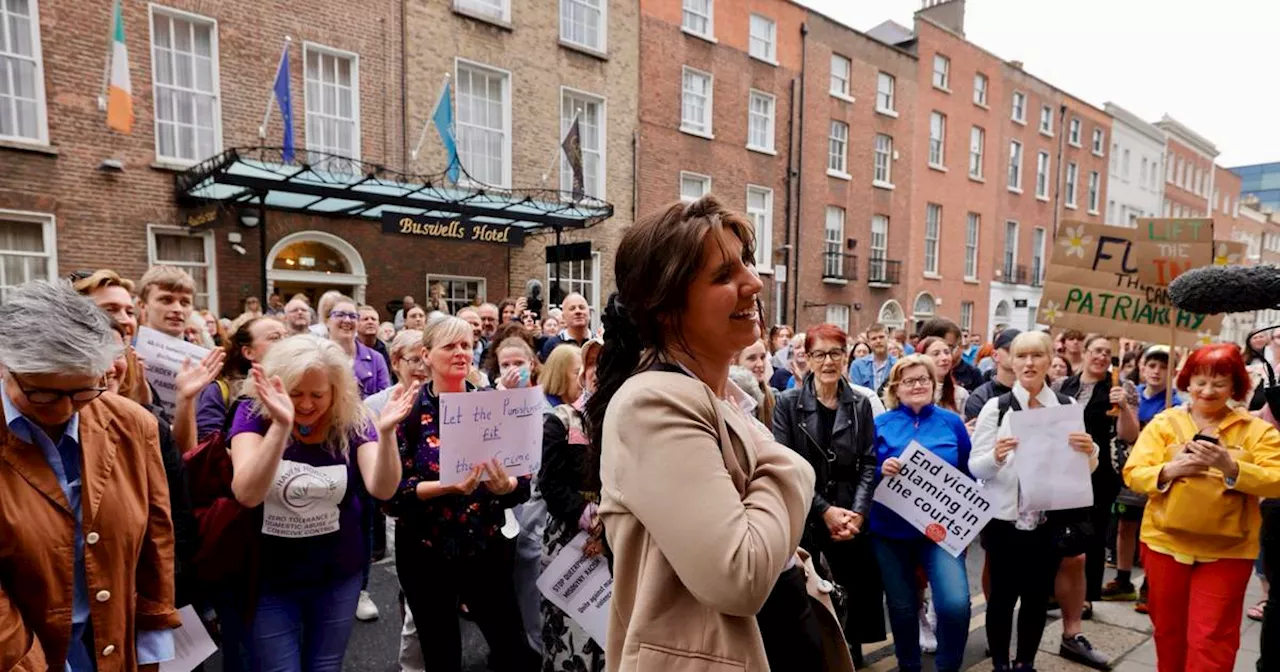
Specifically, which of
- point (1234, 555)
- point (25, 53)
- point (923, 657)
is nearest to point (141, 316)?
point (923, 657)

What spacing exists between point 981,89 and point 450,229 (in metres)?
21.8

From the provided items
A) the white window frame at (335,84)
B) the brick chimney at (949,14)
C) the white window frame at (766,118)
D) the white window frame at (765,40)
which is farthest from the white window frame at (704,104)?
the brick chimney at (949,14)

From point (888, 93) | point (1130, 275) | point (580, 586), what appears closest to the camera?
point (580, 586)

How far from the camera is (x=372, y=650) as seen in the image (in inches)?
154

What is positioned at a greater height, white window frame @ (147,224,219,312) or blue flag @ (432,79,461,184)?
blue flag @ (432,79,461,184)

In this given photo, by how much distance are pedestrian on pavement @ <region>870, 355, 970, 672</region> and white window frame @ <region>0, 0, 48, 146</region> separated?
11636mm

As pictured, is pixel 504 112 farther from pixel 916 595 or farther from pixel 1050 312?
pixel 916 595

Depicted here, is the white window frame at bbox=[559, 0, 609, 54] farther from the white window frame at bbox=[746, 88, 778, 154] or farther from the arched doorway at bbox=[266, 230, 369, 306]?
the arched doorway at bbox=[266, 230, 369, 306]

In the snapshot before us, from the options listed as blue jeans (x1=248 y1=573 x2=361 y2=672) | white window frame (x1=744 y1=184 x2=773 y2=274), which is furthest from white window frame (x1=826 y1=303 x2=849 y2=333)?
blue jeans (x1=248 y1=573 x2=361 y2=672)

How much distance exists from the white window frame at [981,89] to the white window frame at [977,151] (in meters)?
0.91

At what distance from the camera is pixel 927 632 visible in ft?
13.8

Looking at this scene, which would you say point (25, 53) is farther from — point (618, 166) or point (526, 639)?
point (526, 639)

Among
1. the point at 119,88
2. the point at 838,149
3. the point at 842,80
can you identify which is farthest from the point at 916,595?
the point at 842,80

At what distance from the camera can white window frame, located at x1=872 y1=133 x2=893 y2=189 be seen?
2148 centimetres
